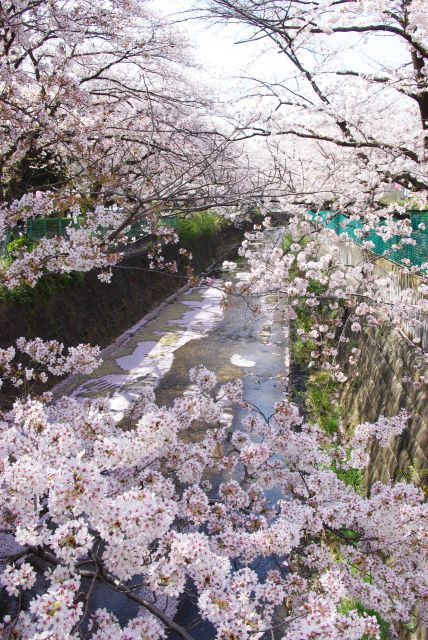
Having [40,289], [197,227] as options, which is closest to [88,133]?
[40,289]

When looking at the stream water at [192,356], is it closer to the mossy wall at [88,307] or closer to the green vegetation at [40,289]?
the mossy wall at [88,307]

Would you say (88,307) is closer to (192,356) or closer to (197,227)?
(192,356)

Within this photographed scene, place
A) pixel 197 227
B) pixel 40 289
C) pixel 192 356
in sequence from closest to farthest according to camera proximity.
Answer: pixel 40 289 → pixel 192 356 → pixel 197 227

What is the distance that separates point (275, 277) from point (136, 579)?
690 cm

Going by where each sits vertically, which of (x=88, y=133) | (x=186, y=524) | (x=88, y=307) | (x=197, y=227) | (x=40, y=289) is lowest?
(x=88, y=307)

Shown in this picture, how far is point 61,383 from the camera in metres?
12.0

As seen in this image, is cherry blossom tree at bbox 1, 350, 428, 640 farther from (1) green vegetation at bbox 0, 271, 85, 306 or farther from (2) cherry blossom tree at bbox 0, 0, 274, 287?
(1) green vegetation at bbox 0, 271, 85, 306

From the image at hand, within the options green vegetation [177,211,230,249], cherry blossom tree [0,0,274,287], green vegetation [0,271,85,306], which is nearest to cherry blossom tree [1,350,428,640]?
cherry blossom tree [0,0,274,287]

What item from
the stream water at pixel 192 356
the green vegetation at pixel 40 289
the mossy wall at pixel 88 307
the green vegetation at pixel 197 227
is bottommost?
the stream water at pixel 192 356

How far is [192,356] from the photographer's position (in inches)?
604

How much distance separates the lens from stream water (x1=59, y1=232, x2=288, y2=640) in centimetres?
1236

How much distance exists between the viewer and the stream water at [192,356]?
1236 centimetres

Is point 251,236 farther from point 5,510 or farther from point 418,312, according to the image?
point 5,510

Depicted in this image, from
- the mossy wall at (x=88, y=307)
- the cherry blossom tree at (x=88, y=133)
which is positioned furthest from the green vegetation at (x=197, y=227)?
the cherry blossom tree at (x=88, y=133)
